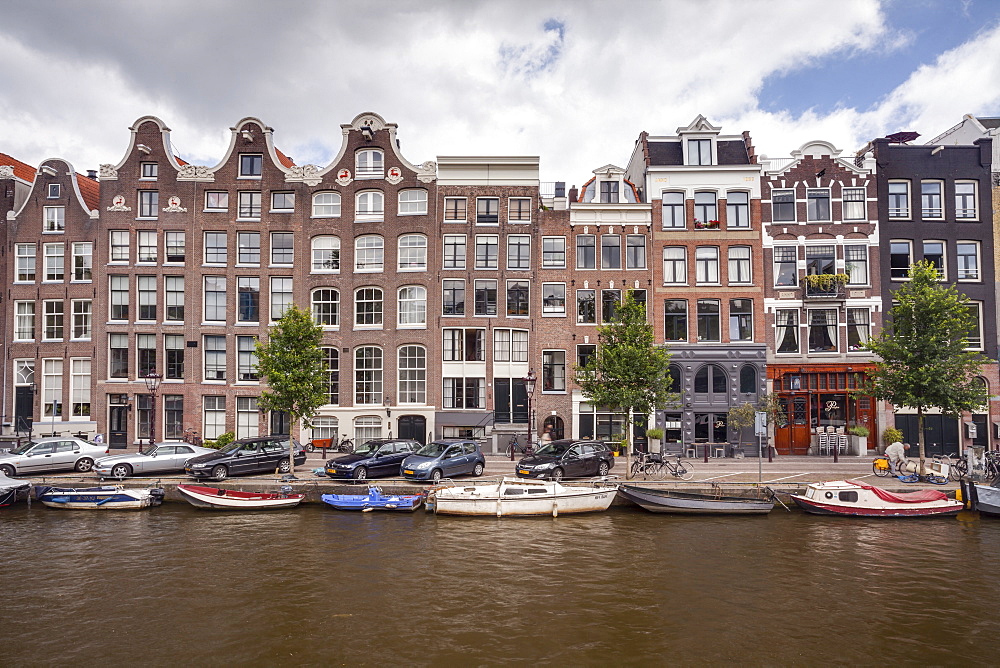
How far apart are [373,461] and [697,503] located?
1400 centimetres

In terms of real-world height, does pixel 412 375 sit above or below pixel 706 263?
below

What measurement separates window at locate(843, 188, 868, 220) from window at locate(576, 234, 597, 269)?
15.4 meters

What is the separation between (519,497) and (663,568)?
23.5ft

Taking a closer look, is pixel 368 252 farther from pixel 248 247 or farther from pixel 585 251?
pixel 585 251

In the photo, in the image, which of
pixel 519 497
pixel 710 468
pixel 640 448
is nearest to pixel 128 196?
pixel 519 497

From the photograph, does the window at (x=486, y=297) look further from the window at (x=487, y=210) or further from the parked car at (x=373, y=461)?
the parked car at (x=373, y=461)

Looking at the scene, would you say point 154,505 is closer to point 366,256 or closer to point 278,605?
point 278,605

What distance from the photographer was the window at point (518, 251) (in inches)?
1531

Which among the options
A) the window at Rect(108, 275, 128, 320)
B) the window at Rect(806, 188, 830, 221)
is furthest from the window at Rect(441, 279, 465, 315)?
the window at Rect(806, 188, 830, 221)

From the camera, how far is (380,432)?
125 feet

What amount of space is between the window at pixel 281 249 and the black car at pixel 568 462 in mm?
21916

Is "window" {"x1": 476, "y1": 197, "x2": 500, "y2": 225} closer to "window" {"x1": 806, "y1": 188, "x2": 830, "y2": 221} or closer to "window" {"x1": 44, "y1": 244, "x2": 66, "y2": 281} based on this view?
"window" {"x1": 806, "y1": 188, "x2": 830, "y2": 221}

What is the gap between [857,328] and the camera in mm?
36375

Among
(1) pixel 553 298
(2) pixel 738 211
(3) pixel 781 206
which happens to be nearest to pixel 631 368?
(1) pixel 553 298
